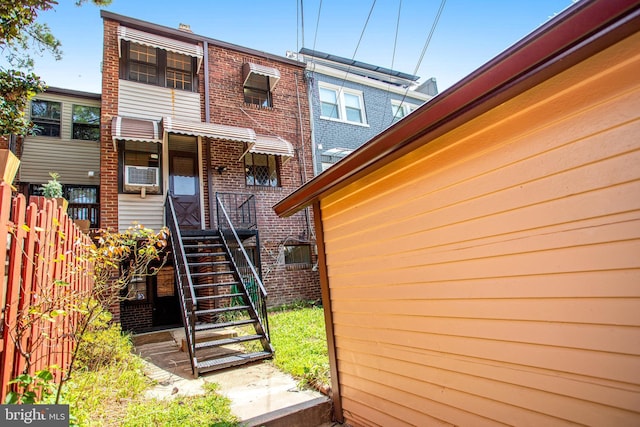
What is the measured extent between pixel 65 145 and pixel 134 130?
15.2 feet

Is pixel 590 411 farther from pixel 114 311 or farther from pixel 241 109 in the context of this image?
pixel 241 109

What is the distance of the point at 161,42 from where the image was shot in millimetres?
8328

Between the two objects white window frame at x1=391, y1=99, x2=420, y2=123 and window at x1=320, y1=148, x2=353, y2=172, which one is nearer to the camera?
window at x1=320, y1=148, x2=353, y2=172

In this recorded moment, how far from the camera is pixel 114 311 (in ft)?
23.4

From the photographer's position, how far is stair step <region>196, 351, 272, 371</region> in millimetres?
4383

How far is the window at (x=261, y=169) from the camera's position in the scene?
30.9ft

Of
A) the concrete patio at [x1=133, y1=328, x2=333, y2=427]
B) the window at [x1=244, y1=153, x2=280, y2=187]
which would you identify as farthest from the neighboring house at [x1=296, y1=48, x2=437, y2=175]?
the concrete patio at [x1=133, y1=328, x2=333, y2=427]

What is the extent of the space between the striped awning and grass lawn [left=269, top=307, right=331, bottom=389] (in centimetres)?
516

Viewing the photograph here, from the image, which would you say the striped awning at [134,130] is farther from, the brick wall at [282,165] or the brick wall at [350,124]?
the brick wall at [350,124]

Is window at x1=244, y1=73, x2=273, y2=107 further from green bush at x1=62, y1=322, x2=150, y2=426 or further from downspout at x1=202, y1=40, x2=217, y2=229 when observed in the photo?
green bush at x1=62, y1=322, x2=150, y2=426

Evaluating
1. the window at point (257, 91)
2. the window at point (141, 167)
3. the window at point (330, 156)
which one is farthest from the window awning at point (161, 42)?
the window at point (330, 156)

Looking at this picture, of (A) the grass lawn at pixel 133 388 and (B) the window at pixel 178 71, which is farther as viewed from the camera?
(B) the window at pixel 178 71

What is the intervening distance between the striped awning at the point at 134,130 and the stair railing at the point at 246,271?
2024 millimetres

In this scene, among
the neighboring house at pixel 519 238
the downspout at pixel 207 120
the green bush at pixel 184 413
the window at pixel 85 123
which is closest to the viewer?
the neighboring house at pixel 519 238
